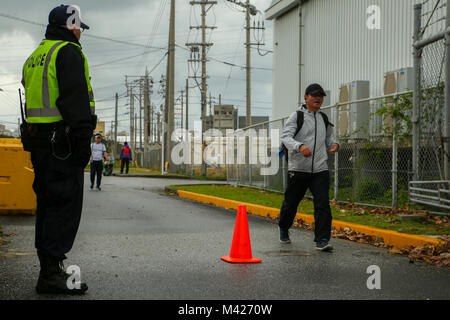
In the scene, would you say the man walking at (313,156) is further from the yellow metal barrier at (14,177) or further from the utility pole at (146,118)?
the utility pole at (146,118)

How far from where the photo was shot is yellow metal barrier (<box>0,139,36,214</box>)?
998 centimetres

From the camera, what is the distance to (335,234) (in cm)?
854

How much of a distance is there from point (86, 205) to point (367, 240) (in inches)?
269

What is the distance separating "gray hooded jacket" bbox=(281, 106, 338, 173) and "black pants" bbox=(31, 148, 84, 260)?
3.22 metres

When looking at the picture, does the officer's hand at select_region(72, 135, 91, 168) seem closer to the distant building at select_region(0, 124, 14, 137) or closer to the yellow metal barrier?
the yellow metal barrier

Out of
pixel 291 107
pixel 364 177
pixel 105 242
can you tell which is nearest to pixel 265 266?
pixel 105 242

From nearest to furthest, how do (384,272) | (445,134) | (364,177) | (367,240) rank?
(384,272), (367,240), (445,134), (364,177)

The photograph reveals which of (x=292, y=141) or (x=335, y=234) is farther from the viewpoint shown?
(x=335, y=234)

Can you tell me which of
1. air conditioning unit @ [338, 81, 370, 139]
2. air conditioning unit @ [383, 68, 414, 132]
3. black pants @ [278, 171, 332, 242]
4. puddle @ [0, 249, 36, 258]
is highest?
air conditioning unit @ [383, 68, 414, 132]

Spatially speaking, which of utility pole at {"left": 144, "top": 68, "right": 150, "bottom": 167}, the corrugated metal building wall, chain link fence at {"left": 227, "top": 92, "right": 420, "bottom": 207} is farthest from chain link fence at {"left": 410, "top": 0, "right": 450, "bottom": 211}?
utility pole at {"left": 144, "top": 68, "right": 150, "bottom": 167}

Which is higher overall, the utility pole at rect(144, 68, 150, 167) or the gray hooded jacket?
the utility pole at rect(144, 68, 150, 167)

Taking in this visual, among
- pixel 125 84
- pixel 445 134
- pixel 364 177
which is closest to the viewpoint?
pixel 445 134

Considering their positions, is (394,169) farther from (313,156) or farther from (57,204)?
(57,204)

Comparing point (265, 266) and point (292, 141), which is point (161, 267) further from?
point (292, 141)
